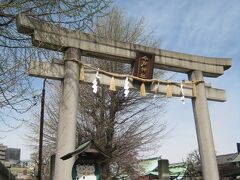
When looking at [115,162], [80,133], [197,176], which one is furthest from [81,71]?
[197,176]

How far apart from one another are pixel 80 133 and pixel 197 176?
11.3m

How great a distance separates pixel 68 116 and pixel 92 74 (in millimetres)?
1470

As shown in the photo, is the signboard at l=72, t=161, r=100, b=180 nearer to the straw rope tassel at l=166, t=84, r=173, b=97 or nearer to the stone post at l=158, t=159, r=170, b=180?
the straw rope tassel at l=166, t=84, r=173, b=97

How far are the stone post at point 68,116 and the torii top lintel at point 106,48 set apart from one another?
1.17 feet

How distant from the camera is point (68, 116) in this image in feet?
24.9

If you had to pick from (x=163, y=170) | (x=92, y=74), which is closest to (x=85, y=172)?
(x=92, y=74)

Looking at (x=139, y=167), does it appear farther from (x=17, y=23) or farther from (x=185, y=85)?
(x=17, y=23)

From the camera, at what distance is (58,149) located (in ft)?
24.1

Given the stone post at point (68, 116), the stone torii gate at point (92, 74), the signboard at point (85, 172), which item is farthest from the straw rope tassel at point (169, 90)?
the signboard at point (85, 172)

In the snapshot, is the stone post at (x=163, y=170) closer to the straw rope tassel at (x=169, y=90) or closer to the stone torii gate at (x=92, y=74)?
the stone torii gate at (x=92, y=74)

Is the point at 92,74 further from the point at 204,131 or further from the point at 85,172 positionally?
the point at 204,131

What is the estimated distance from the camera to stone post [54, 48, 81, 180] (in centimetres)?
→ 720

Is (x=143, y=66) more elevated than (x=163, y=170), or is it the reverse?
(x=143, y=66)

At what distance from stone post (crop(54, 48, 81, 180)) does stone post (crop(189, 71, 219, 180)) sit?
147 inches
